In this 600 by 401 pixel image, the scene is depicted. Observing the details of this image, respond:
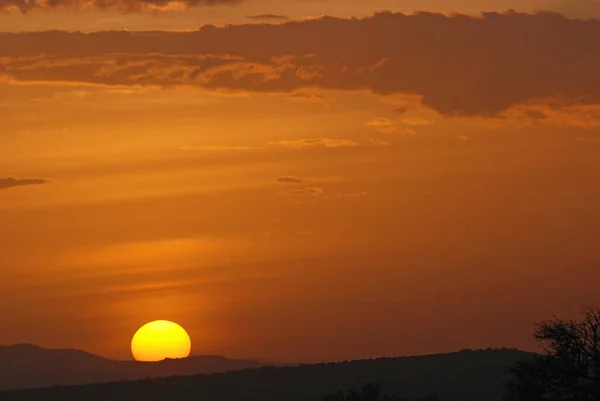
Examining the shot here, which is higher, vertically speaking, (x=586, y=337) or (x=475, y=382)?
(x=475, y=382)

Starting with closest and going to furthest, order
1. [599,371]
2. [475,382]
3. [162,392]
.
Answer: [599,371], [475,382], [162,392]

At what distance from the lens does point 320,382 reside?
134m

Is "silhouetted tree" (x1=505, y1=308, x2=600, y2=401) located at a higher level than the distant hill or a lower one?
lower

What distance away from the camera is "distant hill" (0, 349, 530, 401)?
4983 inches

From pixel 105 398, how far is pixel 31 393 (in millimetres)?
7238

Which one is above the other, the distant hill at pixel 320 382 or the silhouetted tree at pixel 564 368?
the distant hill at pixel 320 382

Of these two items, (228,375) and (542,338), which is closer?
(542,338)

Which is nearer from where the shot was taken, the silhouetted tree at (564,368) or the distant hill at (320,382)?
the silhouetted tree at (564,368)

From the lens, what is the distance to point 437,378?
423 feet

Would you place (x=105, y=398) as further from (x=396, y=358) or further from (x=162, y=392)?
(x=396, y=358)

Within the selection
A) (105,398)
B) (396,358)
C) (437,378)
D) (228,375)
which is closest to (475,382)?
(437,378)

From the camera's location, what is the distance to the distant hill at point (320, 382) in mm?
126562

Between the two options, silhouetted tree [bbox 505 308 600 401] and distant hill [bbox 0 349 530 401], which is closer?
silhouetted tree [bbox 505 308 600 401]

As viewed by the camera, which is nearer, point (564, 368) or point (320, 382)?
point (564, 368)
